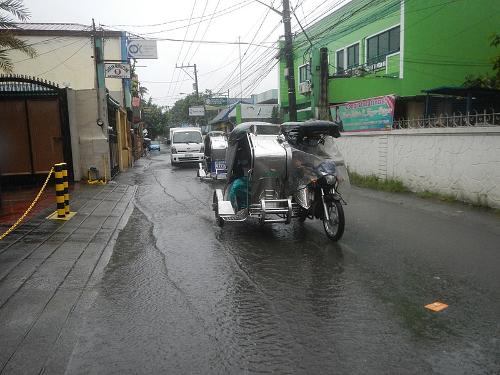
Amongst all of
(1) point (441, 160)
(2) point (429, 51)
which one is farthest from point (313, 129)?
(2) point (429, 51)

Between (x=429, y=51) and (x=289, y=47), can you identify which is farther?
(x=429, y=51)

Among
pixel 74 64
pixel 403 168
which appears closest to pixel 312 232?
pixel 403 168

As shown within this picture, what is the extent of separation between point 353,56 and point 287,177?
21407mm

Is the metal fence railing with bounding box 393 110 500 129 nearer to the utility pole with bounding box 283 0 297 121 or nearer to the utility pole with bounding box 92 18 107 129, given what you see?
the utility pole with bounding box 283 0 297 121

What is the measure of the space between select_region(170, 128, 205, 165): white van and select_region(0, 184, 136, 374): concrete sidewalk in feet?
42.1

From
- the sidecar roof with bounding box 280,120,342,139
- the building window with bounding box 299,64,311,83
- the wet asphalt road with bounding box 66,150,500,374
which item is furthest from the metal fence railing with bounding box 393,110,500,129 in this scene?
the building window with bounding box 299,64,311,83

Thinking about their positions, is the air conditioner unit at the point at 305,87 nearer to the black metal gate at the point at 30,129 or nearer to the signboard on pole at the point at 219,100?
the black metal gate at the point at 30,129

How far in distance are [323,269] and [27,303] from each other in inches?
131

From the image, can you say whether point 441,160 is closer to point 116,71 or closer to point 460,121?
point 460,121

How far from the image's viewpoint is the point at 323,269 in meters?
5.51

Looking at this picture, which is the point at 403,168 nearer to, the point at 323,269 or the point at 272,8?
the point at 323,269

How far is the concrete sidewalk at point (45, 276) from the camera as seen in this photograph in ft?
11.9

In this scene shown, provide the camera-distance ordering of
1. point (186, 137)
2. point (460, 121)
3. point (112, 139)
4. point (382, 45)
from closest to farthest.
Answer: point (460, 121) < point (112, 139) < point (382, 45) < point (186, 137)

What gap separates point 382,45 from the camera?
23.3 m
